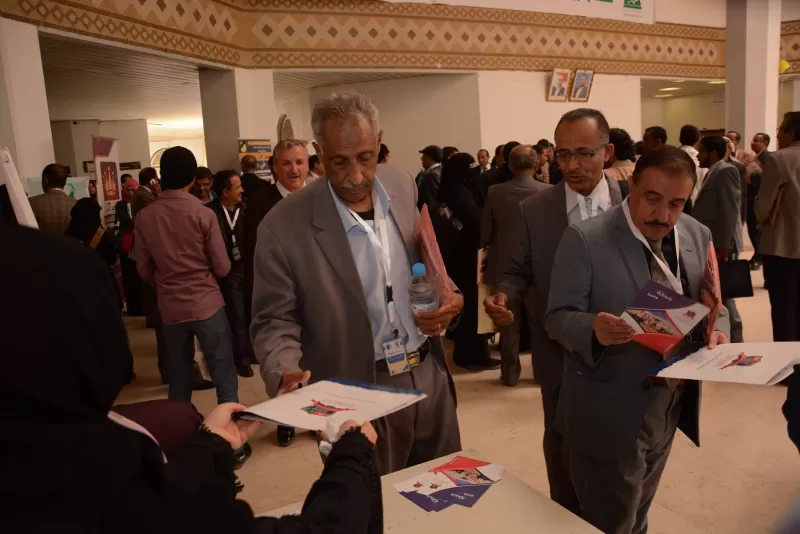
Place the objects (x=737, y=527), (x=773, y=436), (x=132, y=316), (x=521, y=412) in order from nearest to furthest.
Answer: (x=737, y=527)
(x=773, y=436)
(x=521, y=412)
(x=132, y=316)

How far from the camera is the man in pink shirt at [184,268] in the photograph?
3836 millimetres

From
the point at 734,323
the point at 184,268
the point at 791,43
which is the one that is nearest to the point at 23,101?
the point at 184,268

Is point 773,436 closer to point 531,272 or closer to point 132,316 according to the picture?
point 531,272

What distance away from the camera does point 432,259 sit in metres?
2.01

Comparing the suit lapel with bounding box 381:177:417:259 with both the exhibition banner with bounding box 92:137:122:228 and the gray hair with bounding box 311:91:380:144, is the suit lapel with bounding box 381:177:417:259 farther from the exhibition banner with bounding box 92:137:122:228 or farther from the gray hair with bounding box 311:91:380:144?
the exhibition banner with bounding box 92:137:122:228

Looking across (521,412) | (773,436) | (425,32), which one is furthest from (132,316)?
(773,436)

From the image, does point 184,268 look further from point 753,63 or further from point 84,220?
point 753,63

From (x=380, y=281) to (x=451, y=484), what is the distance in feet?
2.20

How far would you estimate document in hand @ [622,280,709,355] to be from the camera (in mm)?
1687

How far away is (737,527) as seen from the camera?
2.87 meters

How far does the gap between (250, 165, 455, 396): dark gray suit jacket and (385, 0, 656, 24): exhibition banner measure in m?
5.91

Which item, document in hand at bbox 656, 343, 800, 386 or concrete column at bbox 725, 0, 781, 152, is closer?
document in hand at bbox 656, 343, 800, 386

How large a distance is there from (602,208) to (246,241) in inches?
99.2

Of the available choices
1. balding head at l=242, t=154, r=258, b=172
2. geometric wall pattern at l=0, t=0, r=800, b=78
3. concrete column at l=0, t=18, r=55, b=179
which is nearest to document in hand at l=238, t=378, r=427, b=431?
balding head at l=242, t=154, r=258, b=172
